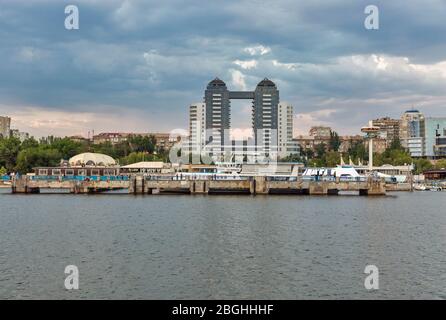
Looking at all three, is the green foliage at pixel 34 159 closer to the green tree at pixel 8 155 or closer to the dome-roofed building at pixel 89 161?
the green tree at pixel 8 155

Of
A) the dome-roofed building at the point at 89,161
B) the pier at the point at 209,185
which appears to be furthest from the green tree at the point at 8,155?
the pier at the point at 209,185

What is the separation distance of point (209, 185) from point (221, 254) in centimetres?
6747

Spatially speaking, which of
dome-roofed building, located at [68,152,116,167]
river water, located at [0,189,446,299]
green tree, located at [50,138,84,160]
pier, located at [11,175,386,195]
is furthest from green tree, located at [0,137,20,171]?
river water, located at [0,189,446,299]

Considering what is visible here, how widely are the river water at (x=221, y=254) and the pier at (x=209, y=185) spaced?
35.5 meters

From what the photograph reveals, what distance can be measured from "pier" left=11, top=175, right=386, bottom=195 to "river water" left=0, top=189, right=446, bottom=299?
35523mm

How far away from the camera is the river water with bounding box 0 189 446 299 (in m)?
30.2

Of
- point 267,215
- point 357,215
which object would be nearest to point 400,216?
point 357,215

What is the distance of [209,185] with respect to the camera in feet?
352

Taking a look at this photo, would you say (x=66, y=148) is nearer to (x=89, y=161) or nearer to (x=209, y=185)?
(x=89, y=161)

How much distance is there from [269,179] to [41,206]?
145ft

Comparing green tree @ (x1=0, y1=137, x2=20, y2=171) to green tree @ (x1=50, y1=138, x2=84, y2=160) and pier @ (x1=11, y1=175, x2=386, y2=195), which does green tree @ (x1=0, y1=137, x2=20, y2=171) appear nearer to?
green tree @ (x1=50, y1=138, x2=84, y2=160)

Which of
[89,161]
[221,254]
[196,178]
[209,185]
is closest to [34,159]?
[89,161]

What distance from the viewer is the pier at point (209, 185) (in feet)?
343
